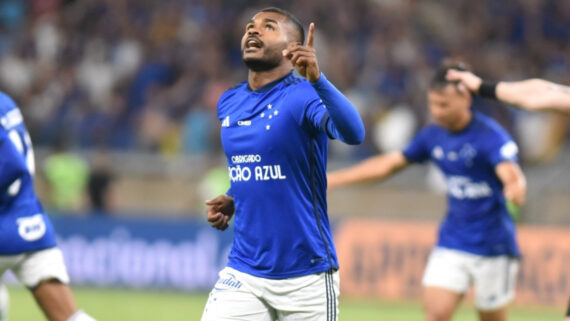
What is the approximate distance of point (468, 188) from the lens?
8.77 metres

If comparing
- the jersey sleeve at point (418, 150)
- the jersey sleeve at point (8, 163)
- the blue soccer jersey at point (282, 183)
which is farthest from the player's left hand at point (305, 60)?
the jersey sleeve at point (418, 150)

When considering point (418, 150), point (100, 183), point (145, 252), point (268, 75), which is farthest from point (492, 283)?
point (100, 183)

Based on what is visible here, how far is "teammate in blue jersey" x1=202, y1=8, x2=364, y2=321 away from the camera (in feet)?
19.3

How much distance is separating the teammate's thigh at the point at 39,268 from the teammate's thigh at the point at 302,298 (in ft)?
6.14

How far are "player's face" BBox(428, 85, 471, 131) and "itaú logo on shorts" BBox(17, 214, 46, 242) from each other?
3.45 metres

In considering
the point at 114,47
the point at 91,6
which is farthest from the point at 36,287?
the point at 91,6

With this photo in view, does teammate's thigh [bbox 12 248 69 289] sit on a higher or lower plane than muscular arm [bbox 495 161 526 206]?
lower

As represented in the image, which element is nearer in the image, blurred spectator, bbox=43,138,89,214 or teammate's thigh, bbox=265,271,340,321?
teammate's thigh, bbox=265,271,340,321

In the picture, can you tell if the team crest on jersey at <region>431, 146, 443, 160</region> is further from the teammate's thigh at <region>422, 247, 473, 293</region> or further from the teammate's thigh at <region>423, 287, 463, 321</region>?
the teammate's thigh at <region>423, 287, 463, 321</region>

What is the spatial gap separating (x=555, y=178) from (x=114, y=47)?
361 inches

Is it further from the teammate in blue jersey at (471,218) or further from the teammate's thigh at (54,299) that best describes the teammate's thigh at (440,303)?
the teammate's thigh at (54,299)

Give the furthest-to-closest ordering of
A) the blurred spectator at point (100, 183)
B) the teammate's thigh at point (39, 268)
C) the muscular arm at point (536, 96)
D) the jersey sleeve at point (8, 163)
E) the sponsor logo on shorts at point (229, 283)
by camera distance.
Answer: the blurred spectator at point (100, 183) → the teammate's thigh at point (39, 268) → the jersey sleeve at point (8, 163) → the sponsor logo on shorts at point (229, 283) → the muscular arm at point (536, 96)

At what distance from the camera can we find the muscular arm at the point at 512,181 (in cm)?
790

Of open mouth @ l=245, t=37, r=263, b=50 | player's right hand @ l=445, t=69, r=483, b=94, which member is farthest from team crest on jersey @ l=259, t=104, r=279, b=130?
player's right hand @ l=445, t=69, r=483, b=94
